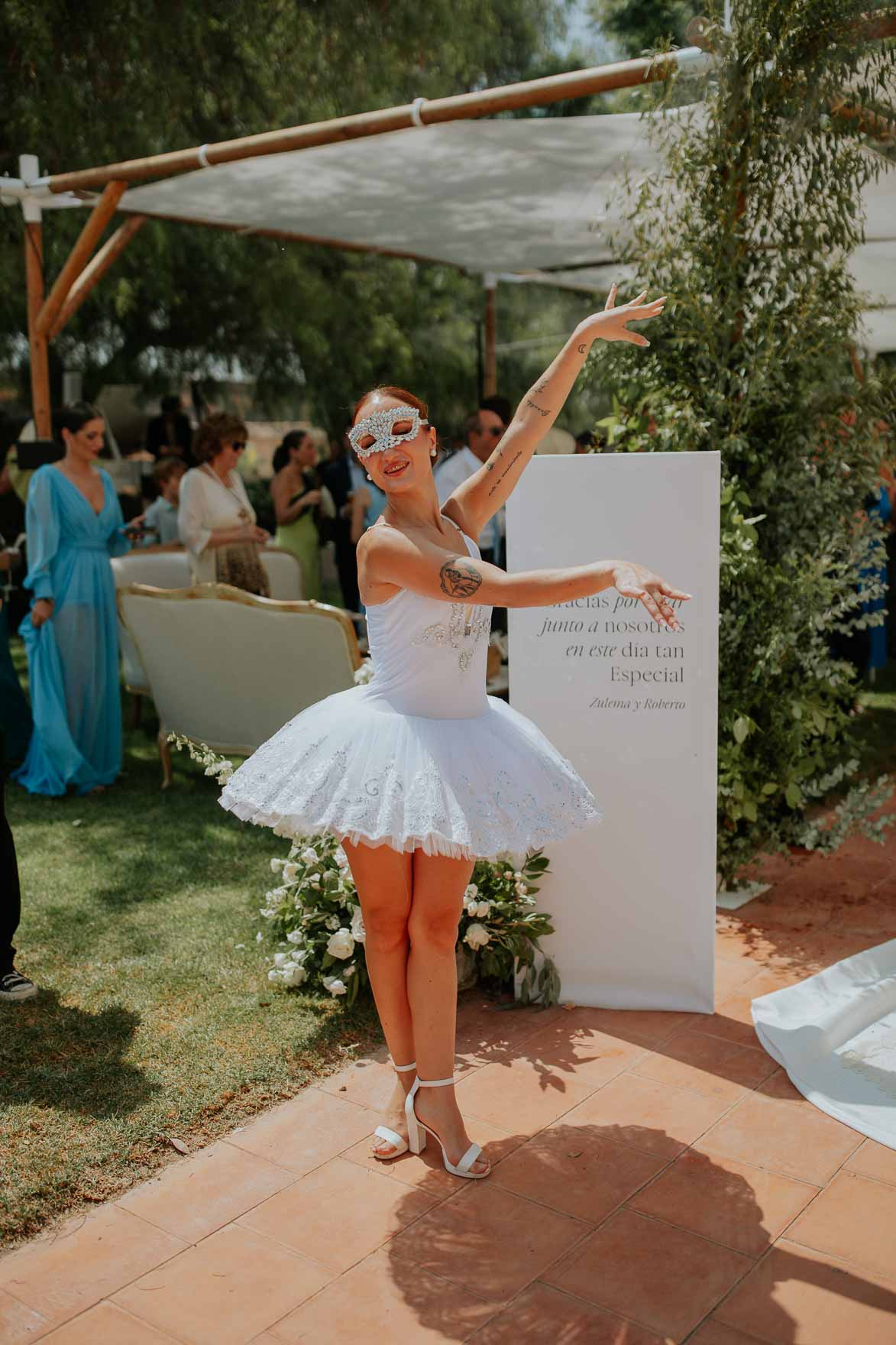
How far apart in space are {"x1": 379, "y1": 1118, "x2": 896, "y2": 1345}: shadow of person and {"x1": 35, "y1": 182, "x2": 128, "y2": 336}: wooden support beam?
18.3 ft

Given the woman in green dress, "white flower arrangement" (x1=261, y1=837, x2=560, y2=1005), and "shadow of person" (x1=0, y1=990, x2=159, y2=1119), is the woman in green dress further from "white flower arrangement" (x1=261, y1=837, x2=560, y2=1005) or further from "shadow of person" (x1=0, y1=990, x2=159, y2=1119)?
"shadow of person" (x1=0, y1=990, x2=159, y2=1119)

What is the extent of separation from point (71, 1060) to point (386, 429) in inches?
77.4

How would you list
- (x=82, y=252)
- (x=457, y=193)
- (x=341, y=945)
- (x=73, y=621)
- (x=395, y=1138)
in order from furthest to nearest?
(x=457, y=193) → (x=82, y=252) → (x=73, y=621) → (x=341, y=945) → (x=395, y=1138)

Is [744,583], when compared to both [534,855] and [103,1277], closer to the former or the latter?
[534,855]

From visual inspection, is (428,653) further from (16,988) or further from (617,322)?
(16,988)

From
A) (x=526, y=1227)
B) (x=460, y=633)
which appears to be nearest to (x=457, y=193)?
(x=460, y=633)

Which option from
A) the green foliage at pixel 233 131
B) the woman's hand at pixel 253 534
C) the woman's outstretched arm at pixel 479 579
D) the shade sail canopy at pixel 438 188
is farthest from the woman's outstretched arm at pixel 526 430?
the green foliage at pixel 233 131

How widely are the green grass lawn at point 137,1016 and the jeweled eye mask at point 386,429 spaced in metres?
1.71

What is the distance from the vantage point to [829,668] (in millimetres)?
4539

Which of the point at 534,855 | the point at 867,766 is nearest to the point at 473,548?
the point at 534,855

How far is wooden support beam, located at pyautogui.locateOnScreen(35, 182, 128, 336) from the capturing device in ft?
22.0

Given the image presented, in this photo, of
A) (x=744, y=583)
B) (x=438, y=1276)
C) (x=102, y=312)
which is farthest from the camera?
(x=102, y=312)

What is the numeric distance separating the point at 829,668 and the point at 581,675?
136 centimetres

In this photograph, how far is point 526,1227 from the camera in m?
2.64
